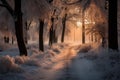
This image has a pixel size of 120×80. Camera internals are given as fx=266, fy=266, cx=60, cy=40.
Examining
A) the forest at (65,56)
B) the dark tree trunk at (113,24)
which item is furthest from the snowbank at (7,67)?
the dark tree trunk at (113,24)

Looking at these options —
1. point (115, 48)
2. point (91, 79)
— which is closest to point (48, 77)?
point (91, 79)

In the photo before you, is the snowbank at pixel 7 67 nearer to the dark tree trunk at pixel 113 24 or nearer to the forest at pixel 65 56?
the forest at pixel 65 56

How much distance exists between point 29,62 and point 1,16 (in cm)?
1655

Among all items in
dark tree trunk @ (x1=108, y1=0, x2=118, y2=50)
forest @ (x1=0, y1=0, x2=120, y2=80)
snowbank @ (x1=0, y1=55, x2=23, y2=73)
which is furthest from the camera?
dark tree trunk @ (x1=108, y1=0, x2=118, y2=50)

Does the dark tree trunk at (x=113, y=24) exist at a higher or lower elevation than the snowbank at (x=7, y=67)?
higher

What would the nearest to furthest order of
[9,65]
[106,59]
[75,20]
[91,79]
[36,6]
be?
[91,79]
[9,65]
[106,59]
[36,6]
[75,20]

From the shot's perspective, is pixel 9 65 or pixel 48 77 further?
pixel 9 65

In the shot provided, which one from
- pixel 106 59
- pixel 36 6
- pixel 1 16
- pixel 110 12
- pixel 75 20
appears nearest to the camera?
pixel 106 59

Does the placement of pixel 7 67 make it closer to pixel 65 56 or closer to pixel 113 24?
pixel 113 24

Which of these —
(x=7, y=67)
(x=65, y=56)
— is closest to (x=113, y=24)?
(x=65, y=56)

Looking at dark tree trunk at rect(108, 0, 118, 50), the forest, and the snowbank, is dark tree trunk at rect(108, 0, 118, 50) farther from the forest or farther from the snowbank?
the snowbank

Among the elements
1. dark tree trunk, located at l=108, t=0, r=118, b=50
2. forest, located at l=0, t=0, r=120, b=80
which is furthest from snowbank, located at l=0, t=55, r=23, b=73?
dark tree trunk, located at l=108, t=0, r=118, b=50

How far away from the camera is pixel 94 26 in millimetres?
31312

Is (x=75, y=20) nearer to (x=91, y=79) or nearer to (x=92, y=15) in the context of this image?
(x=92, y=15)
